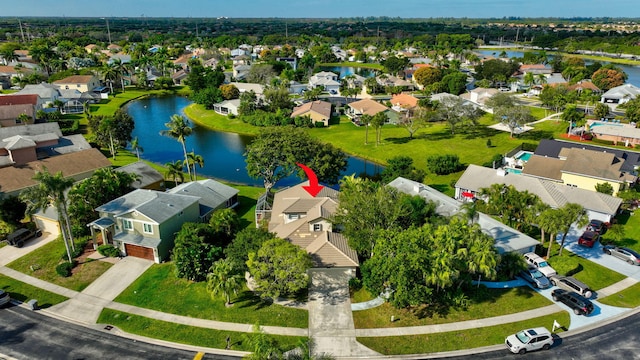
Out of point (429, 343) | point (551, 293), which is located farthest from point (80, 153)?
point (551, 293)

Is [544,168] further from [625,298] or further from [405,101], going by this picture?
[405,101]

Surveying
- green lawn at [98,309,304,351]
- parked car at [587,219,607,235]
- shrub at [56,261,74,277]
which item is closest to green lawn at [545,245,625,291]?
parked car at [587,219,607,235]

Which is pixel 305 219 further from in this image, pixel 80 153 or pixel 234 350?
pixel 80 153

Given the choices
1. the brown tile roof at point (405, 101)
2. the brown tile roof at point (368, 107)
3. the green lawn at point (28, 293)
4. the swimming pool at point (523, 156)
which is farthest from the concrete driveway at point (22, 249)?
the brown tile roof at point (405, 101)

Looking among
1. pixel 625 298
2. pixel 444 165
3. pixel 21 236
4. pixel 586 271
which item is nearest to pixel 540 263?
pixel 586 271

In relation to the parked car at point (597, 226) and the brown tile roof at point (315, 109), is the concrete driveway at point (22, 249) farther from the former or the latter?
the brown tile roof at point (315, 109)
